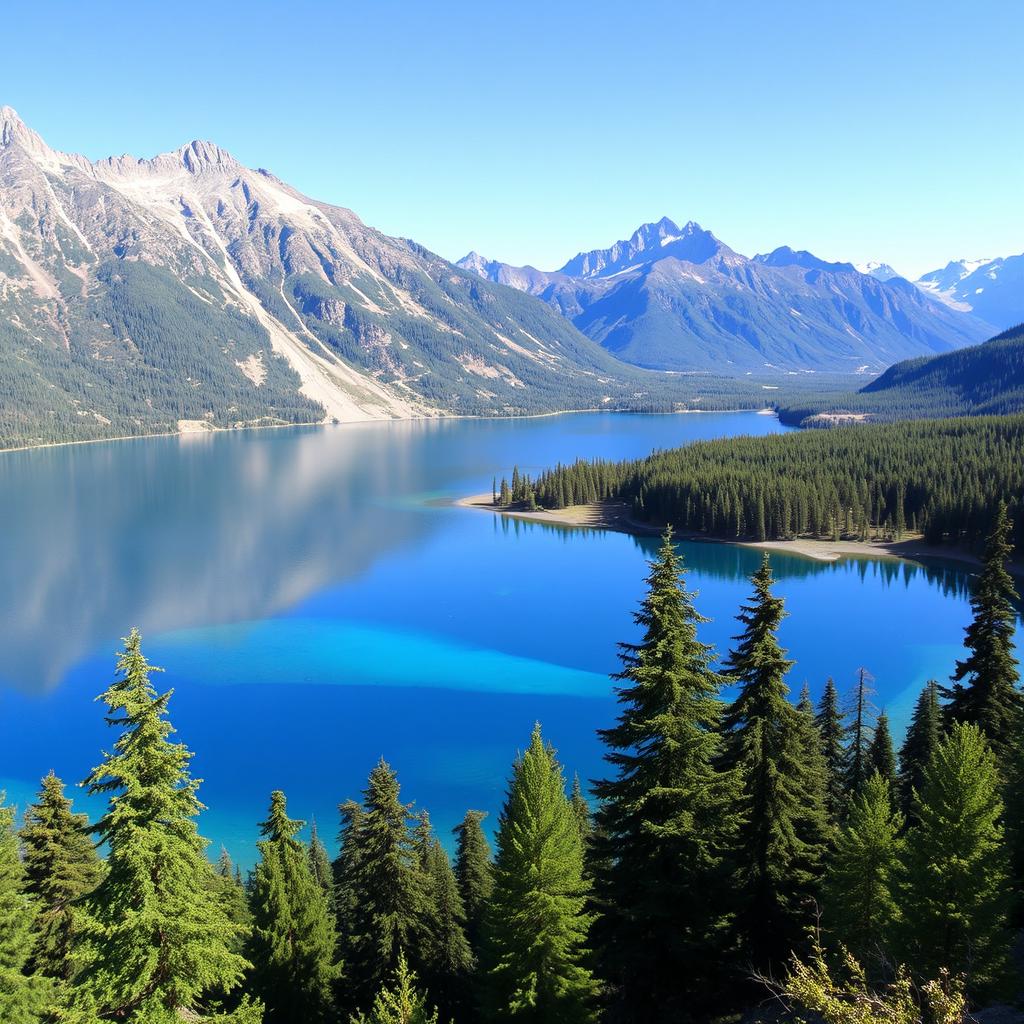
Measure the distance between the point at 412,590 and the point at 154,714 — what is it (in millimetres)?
92533

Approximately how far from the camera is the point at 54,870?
27.5 m

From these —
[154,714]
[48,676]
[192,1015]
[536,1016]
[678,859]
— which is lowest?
[48,676]

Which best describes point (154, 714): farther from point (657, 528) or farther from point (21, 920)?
point (657, 528)

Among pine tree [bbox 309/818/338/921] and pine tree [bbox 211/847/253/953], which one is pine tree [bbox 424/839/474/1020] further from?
pine tree [bbox 309/818/338/921]

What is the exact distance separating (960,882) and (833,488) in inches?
5078

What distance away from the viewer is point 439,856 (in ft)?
127

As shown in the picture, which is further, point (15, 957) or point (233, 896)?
point (233, 896)

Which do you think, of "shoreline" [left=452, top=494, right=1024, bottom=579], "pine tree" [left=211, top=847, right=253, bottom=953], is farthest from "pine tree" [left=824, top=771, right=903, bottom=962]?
"shoreline" [left=452, top=494, right=1024, bottom=579]

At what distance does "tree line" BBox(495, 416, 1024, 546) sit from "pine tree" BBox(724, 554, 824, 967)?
10996 cm

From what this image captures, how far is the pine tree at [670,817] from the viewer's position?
20453mm

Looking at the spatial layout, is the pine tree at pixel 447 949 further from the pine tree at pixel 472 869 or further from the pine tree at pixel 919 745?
the pine tree at pixel 919 745

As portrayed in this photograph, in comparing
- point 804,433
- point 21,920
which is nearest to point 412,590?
point 21,920

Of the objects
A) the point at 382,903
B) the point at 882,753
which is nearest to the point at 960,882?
the point at 382,903

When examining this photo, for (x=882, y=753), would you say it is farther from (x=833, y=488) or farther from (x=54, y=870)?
(x=833, y=488)
